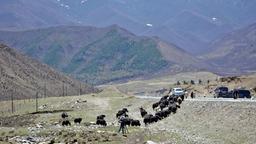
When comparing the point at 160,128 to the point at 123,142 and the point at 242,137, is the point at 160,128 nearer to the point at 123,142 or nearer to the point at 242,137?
the point at 123,142

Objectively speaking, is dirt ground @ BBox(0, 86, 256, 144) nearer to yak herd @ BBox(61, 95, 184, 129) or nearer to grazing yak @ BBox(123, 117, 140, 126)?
yak herd @ BBox(61, 95, 184, 129)

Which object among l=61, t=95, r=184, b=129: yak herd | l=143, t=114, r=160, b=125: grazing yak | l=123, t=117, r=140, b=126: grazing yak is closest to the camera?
l=123, t=117, r=140, b=126: grazing yak

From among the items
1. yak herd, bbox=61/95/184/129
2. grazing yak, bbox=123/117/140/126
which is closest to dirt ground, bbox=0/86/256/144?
yak herd, bbox=61/95/184/129

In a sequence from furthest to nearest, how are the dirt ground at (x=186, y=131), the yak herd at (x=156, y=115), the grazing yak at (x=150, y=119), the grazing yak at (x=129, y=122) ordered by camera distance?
the grazing yak at (x=150, y=119)
the yak herd at (x=156, y=115)
the grazing yak at (x=129, y=122)
the dirt ground at (x=186, y=131)

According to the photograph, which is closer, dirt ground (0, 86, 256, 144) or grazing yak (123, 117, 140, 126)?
dirt ground (0, 86, 256, 144)

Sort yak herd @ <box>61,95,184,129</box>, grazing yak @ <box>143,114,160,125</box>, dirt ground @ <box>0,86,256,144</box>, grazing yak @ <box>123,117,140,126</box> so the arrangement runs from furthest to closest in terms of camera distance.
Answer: grazing yak @ <box>143,114,160,125</box> → yak herd @ <box>61,95,184,129</box> → grazing yak @ <box>123,117,140,126</box> → dirt ground @ <box>0,86,256,144</box>

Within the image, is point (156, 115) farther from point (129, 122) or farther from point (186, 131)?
point (186, 131)

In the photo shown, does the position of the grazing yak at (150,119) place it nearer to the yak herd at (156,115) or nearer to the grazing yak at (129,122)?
the yak herd at (156,115)

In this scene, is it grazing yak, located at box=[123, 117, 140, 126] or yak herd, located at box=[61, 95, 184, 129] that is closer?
grazing yak, located at box=[123, 117, 140, 126]

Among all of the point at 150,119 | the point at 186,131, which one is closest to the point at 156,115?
the point at 150,119

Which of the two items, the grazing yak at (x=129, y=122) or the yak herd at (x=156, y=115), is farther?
the yak herd at (x=156, y=115)

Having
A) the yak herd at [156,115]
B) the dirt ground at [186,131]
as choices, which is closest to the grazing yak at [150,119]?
the yak herd at [156,115]

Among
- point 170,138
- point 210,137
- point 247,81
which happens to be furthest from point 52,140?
point 247,81

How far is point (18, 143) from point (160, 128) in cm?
1780
